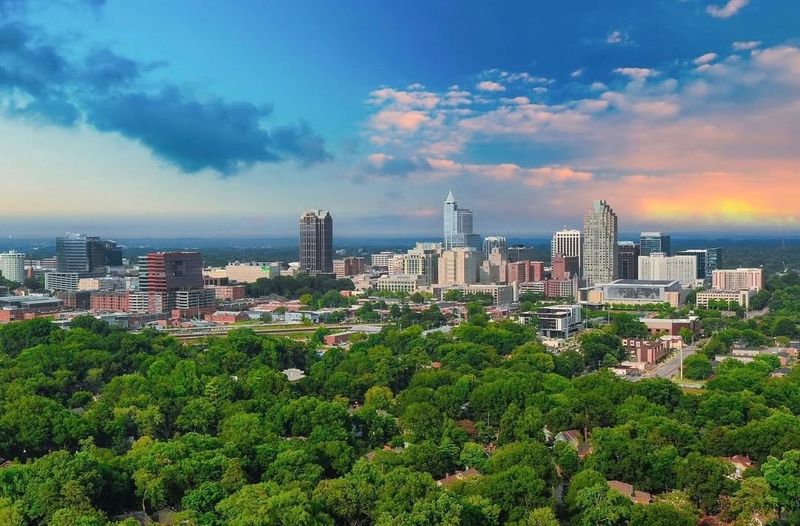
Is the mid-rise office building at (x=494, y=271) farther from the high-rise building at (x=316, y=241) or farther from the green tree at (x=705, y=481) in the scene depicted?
the green tree at (x=705, y=481)

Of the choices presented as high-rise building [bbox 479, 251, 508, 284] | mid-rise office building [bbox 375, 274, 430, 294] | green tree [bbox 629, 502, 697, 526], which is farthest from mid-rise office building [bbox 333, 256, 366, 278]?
green tree [bbox 629, 502, 697, 526]

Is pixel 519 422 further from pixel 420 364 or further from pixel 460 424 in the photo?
pixel 420 364

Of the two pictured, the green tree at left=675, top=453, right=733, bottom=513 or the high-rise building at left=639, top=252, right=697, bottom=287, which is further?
the high-rise building at left=639, top=252, right=697, bottom=287

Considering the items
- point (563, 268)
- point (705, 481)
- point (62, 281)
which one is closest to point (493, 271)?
point (563, 268)

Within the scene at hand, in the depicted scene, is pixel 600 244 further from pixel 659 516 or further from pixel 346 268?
pixel 659 516

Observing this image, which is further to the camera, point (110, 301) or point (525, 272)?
point (525, 272)

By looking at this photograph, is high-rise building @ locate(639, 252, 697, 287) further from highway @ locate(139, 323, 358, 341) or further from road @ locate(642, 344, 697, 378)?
highway @ locate(139, 323, 358, 341)

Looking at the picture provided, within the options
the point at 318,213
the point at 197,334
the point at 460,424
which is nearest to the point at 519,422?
the point at 460,424
